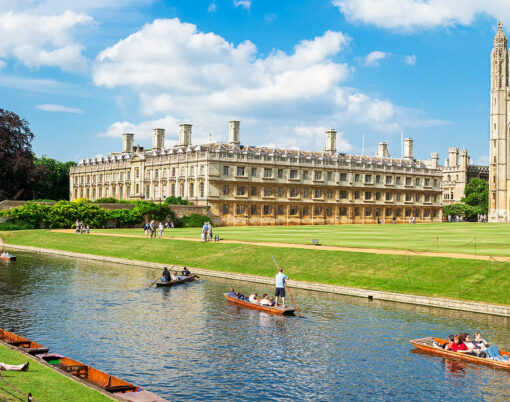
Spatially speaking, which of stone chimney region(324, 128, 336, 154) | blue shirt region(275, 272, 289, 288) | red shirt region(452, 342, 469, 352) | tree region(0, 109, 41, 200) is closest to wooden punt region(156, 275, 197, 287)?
blue shirt region(275, 272, 289, 288)

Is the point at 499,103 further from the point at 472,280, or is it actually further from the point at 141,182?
the point at 472,280

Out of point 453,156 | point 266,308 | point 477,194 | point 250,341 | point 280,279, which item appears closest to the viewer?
point 250,341

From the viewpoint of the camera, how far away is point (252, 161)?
287 feet

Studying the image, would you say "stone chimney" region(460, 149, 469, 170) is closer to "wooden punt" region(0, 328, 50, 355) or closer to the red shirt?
the red shirt

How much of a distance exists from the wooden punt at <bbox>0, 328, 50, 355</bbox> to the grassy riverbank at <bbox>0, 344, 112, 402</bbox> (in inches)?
76.2

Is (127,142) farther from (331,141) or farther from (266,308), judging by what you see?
(266,308)

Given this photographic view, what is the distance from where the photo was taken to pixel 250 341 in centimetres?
2008

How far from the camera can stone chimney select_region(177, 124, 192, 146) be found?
9481cm

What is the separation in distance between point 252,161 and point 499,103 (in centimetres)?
5220

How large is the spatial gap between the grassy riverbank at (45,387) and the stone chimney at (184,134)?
269 ft

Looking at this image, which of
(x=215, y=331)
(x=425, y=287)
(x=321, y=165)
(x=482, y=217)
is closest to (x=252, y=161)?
(x=321, y=165)

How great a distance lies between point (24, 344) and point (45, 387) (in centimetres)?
452

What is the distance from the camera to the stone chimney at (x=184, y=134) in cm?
9481

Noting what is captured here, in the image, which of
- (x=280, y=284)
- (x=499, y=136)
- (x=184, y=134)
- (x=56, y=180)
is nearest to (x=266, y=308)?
(x=280, y=284)
